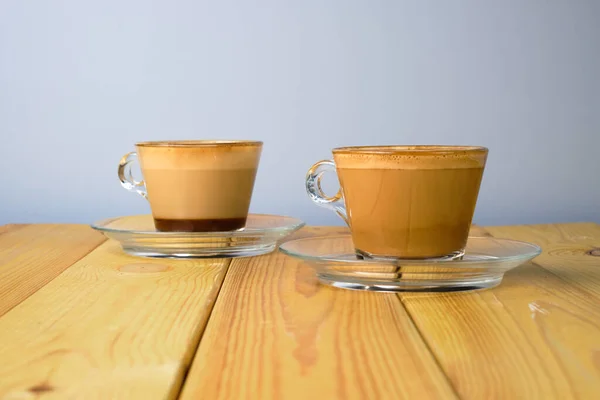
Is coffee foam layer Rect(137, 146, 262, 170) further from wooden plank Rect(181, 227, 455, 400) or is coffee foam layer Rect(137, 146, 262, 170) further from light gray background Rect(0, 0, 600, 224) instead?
light gray background Rect(0, 0, 600, 224)

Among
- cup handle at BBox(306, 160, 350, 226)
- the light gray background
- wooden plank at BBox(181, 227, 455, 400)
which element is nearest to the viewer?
wooden plank at BBox(181, 227, 455, 400)

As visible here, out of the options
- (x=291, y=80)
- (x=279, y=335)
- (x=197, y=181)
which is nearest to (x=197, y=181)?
(x=197, y=181)

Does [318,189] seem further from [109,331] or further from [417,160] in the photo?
[109,331]

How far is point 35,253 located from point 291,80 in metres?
0.91

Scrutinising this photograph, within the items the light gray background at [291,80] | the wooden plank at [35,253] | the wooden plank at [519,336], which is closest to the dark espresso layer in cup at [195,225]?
the wooden plank at [35,253]

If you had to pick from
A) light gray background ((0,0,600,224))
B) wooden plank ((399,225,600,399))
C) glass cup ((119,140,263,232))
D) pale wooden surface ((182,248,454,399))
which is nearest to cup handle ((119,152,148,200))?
glass cup ((119,140,263,232))

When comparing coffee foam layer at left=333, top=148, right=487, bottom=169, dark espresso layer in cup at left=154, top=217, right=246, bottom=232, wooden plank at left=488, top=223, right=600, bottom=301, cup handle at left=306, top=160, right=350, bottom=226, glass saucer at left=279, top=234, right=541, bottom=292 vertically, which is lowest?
wooden plank at left=488, top=223, right=600, bottom=301

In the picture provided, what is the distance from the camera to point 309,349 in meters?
0.58

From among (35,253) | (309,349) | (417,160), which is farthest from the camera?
(35,253)

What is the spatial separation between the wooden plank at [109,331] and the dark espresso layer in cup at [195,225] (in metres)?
0.08

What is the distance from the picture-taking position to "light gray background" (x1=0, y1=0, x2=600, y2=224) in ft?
5.96

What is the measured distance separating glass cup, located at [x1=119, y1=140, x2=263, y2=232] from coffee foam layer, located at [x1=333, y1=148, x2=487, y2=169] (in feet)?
0.79

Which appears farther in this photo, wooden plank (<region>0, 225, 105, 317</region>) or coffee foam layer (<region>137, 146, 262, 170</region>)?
coffee foam layer (<region>137, 146, 262, 170</region>)

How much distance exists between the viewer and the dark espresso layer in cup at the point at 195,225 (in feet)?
3.35
